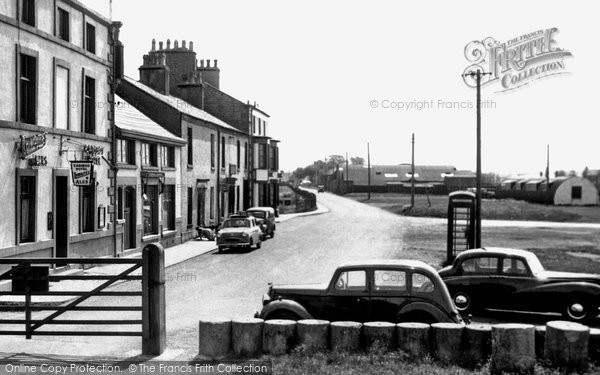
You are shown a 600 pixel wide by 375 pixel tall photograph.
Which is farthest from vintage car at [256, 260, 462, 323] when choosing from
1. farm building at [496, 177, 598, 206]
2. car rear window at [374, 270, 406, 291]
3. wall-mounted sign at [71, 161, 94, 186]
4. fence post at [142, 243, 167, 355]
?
farm building at [496, 177, 598, 206]

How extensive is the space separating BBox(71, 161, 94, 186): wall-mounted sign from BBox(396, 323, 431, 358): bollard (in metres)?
13.0

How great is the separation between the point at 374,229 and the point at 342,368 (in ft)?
106

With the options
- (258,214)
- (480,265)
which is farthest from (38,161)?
(258,214)

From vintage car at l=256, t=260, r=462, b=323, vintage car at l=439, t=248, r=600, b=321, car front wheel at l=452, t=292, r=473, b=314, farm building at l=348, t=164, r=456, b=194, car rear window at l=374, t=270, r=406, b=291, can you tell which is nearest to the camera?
vintage car at l=256, t=260, r=462, b=323

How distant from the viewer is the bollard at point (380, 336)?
8.73m

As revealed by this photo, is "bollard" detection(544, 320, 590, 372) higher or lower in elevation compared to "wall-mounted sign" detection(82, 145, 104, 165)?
lower

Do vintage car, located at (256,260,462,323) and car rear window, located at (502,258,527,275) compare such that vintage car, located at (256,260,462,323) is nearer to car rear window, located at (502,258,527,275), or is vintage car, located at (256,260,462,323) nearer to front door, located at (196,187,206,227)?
car rear window, located at (502,258,527,275)

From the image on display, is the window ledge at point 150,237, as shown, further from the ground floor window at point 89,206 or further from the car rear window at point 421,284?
the car rear window at point 421,284

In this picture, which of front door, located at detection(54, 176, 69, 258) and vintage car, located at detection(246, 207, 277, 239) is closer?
front door, located at detection(54, 176, 69, 258)

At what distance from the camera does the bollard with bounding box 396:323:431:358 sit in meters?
8.60

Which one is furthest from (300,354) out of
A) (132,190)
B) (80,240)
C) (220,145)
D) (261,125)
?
(261,125)

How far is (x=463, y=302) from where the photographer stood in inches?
530

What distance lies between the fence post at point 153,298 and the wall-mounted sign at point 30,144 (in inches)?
370

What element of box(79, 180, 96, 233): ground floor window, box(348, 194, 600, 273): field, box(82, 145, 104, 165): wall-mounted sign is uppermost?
box(82, 145, 104, 165): wall-mounted sign
